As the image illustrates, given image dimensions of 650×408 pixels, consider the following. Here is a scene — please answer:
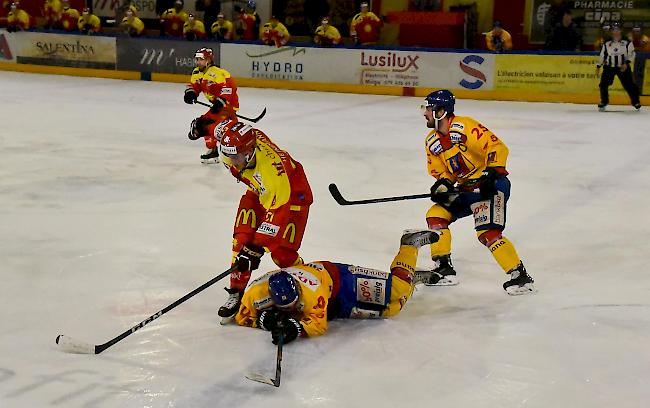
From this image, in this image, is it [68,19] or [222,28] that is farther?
[68,19]

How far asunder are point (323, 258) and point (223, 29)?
509 inches

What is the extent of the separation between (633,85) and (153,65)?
8.83 m

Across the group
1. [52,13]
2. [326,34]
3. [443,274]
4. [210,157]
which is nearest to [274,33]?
[326,34]

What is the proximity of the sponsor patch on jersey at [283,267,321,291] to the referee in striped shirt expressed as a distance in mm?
10261

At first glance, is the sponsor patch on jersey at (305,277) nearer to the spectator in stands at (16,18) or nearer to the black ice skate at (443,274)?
the black ice skate at (443,274)

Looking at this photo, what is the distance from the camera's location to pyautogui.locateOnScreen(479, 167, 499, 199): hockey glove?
4.34m

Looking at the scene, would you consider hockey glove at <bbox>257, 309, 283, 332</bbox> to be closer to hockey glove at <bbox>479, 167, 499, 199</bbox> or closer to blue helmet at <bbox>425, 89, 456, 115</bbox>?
hockey glove at <bbox>479, 167, 499, 199</bbox>

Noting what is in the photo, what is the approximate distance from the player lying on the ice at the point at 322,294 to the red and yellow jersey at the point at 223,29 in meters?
13.5

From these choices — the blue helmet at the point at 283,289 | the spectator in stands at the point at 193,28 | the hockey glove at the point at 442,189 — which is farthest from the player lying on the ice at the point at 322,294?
the spectator in stands at the point at 193,28

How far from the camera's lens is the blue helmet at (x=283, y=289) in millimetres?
3617

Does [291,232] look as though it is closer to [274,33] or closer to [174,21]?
[274,33]

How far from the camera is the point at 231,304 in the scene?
405cm

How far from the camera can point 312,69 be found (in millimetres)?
15617

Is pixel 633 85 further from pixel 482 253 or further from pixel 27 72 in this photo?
pixel 27 72
